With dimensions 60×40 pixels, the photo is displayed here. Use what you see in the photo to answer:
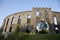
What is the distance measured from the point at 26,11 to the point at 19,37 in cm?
1457

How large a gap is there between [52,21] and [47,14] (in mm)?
2620

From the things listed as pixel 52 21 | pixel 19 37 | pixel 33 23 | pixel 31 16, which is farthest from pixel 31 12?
pixel 19 37

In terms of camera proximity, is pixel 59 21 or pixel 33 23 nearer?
pixel 33 23

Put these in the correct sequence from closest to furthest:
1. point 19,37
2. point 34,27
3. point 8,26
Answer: point 19,37 → point 34,27 → point 8,26

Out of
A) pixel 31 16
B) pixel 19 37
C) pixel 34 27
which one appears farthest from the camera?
pixel 31 16

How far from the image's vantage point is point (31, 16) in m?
33.4

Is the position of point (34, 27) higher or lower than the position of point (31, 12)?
lower

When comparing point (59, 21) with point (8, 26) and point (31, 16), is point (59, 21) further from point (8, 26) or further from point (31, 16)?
point (8, 26)

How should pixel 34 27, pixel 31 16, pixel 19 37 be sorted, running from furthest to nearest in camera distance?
pixel 31 16, pixel 34 27, pixel 19 37

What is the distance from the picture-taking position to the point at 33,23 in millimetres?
32094

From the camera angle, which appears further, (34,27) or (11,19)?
(11,19)

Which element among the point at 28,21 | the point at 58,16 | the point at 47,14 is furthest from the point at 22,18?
the point at 58,16

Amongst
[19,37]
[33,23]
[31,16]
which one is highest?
[31,16]

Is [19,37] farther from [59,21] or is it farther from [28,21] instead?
[59,21]
